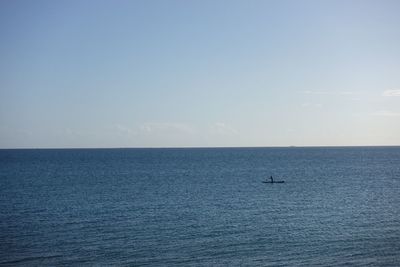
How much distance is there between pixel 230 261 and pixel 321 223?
15.7 meters

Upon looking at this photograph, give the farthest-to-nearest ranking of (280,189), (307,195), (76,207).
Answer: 1. (280,189)
2. (307,195)
3. (76,207)

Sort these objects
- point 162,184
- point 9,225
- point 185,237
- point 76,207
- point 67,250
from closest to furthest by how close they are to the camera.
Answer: point 67,250 → point 185,237 → point 9,225 → point 76,207 → point 162,184

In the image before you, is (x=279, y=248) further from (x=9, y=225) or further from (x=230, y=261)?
(x=9, y=225)

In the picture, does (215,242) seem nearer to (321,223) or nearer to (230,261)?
(230,261)

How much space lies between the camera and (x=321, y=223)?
4391 cm

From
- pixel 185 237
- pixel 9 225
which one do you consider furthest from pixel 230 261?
pixel 9 225

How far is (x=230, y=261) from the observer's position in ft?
103

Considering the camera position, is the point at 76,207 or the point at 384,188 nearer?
the point at 76,207

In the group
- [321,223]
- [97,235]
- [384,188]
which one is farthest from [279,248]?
[384,188]

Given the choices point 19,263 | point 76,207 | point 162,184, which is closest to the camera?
point 19,263

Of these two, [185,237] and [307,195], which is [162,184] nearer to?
[307,195]

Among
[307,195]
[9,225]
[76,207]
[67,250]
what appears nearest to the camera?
[67,250]

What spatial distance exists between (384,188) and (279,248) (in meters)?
45.6

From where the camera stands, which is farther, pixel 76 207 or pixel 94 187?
pixel 94 187
